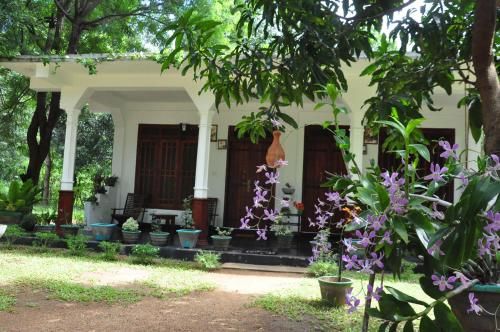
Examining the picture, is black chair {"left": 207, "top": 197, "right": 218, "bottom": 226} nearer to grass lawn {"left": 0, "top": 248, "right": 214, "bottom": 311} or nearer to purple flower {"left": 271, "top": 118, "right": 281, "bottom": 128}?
grass lawn {"left": 0, "top": 248, "right": 214, "bottom": 311}

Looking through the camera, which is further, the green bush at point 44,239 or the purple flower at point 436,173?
the green bush at point 44,239

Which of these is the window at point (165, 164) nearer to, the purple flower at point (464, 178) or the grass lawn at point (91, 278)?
the grass lawn at point (91, 278)

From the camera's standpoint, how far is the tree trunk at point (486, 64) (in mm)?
1843

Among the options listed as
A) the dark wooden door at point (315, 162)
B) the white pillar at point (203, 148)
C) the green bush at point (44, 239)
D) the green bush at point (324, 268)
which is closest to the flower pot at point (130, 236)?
the green bush at point (44, 239)

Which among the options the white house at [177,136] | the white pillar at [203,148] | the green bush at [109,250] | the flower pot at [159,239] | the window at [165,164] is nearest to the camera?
the green bush at [109,250]

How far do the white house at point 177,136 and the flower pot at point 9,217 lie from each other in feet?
4.34

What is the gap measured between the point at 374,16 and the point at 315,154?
23.0 feet

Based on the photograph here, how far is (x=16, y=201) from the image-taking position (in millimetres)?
9016

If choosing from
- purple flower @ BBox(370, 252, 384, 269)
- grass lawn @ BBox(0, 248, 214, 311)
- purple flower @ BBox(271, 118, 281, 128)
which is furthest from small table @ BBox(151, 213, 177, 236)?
purple flower @ BBox(370, 252, 384, 269)

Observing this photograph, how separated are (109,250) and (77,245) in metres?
0.64

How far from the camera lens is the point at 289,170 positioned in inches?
377

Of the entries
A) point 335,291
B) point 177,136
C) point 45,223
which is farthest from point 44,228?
point 335,291

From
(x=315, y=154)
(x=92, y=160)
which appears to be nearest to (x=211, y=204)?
(x=315, y=154)

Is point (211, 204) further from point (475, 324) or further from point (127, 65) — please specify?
point (475, 324)
